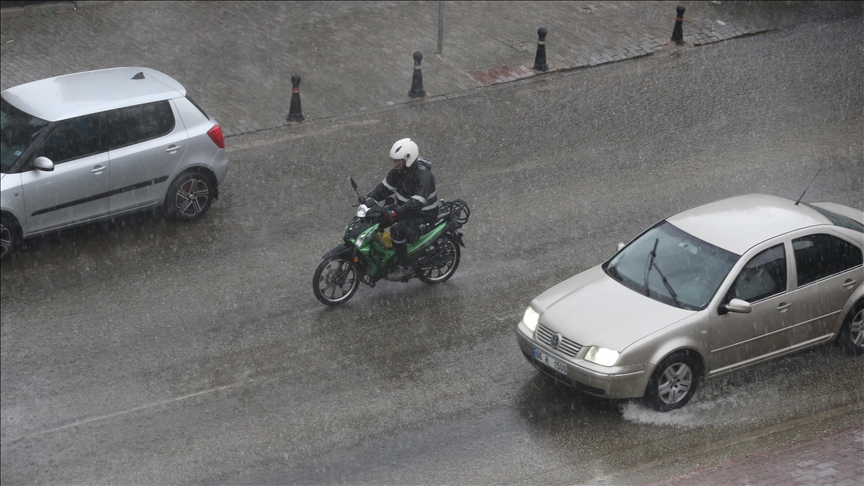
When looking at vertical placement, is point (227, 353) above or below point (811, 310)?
below

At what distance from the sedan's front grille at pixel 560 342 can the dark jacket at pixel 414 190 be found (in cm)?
228

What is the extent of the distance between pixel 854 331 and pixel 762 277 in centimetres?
137

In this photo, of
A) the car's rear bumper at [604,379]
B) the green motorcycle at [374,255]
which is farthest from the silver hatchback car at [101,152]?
the car's rear bumper at [604,379]

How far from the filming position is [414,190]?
409 inches

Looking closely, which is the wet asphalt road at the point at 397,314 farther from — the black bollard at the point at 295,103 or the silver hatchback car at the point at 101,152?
the silver hatchback car at the point at 101,152

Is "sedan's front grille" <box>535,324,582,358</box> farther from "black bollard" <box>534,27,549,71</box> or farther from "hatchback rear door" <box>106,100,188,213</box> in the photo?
"black bollard" <box>534,27,549,71</box>

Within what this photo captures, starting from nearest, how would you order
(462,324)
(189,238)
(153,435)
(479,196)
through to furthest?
(153,435) → (462,324) → (189,238) → (479,196)

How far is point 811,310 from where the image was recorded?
348 inches

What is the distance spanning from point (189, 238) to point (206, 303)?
5.51 feet

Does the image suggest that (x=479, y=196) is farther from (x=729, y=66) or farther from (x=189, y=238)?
(x=729, y=66)

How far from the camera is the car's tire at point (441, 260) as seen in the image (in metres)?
10.6

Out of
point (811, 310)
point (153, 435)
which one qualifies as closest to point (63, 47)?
point (153, 435)

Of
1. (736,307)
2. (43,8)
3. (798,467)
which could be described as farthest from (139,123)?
(43,8)

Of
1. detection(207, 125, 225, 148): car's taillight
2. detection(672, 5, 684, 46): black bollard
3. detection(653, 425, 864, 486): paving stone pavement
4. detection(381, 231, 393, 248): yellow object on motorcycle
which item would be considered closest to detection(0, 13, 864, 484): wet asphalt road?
detection(653, 425, 864, 486): paving stone pavement
